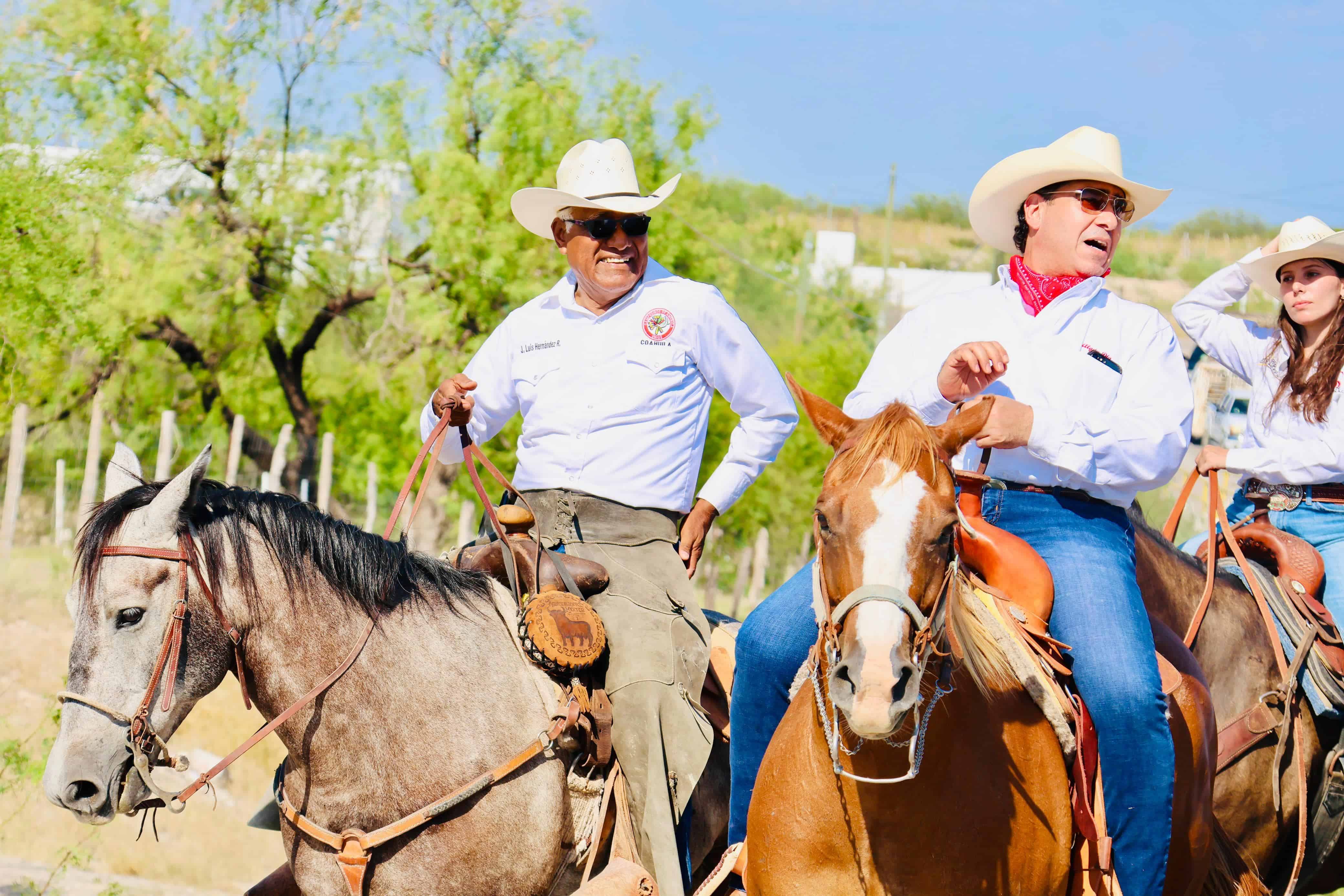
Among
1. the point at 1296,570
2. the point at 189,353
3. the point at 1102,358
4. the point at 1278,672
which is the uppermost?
the point at 1102,358

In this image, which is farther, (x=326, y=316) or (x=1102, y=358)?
(x=326, y=316)

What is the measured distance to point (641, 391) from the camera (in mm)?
4648

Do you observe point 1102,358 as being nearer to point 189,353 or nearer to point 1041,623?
point 1041,623

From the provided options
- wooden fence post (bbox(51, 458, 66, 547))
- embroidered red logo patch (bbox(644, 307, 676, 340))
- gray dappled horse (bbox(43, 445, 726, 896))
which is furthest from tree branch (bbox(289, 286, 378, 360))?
gray dappled horse (bbox(43, 445, 726, 896))

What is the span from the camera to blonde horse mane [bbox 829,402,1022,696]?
2.69m

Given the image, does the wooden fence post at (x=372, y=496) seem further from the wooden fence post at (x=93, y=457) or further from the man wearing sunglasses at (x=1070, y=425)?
the man wearing sunglasses at (x=1070, y=425)

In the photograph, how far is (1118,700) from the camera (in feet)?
10.6

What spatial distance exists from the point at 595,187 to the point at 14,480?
1335 centimetres

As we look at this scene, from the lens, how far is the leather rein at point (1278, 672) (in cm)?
457

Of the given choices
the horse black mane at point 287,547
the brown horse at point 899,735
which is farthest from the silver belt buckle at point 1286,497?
the horse black mane at point 287,547

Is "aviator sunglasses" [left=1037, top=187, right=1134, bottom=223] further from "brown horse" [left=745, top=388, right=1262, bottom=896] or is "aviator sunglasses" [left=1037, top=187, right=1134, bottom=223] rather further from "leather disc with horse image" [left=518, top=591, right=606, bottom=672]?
"leather disc with horse image" [left=518, top=591, right=606, bottom=672]

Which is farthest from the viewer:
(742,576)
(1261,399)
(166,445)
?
(742,576)

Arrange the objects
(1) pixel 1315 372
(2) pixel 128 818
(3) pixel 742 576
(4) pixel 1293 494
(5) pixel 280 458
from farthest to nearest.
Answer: (3) pixel 742 576
(5) pixel 280 458
(2) pixel 128 818
(4) pixel 1293 494
(1) pixel 1315 372

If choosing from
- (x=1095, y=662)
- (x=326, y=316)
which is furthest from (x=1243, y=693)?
(x=326, y=316)
